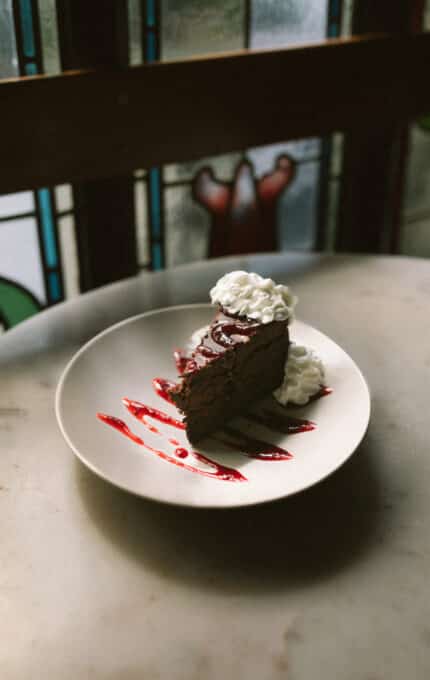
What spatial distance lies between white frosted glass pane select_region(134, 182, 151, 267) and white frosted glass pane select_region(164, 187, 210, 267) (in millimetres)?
68

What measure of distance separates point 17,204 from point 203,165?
555 mm

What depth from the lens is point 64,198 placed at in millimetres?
1968

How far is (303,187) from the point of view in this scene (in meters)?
2.37

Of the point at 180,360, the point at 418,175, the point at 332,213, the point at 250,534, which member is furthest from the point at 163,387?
the point at 418,175

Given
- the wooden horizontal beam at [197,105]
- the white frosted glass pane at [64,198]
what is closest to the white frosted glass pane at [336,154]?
the wooden horizontal beam at [197,105]

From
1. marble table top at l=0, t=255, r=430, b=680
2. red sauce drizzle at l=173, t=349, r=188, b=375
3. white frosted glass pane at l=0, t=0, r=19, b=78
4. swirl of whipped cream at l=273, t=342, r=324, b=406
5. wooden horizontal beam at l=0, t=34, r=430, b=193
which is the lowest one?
marble table top at l=0, t=255, r=430, b=680

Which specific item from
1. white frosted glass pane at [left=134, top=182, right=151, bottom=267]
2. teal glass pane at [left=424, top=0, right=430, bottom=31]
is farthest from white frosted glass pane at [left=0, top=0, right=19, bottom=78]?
teal glass pane at [left=424, top=0, right=430, bottom=31]

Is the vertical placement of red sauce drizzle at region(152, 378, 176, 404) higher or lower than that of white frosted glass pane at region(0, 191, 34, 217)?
lower

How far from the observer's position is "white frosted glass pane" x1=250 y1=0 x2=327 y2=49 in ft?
6.73

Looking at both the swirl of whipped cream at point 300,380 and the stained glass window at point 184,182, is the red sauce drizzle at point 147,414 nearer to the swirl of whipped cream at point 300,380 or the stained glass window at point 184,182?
the swirl of whipped cream at point 300,380

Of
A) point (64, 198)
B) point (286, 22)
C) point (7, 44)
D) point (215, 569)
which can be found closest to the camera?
point (215, 569)

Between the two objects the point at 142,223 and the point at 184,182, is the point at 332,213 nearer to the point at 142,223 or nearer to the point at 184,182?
the point at 184,182

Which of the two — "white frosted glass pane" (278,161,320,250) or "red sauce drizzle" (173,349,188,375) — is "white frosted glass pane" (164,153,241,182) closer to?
"white frosted glass pane" (278,161,320,250)

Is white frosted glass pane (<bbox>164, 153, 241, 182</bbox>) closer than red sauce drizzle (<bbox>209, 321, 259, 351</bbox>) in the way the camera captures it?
No
